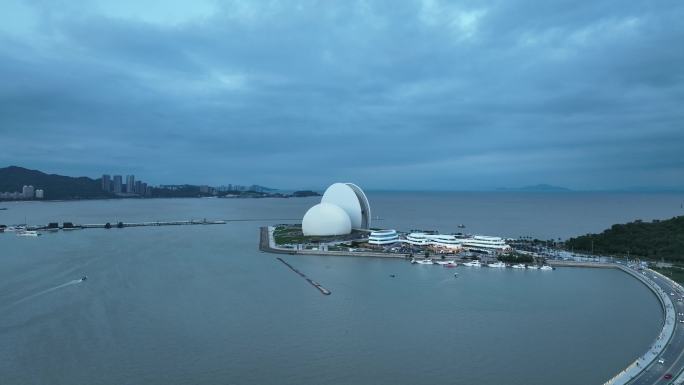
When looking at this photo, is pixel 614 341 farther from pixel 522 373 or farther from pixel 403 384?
pixel 403 384

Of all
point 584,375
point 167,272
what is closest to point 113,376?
point 584,375

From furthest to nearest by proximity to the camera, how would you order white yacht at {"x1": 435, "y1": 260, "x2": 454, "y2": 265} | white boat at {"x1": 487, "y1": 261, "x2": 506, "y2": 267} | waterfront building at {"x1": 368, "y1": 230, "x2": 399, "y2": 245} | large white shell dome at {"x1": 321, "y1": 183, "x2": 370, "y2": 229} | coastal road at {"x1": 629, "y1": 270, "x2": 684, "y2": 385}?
large white shell dome at {"x1": 321, "y1": 183, "x2": 370, "y2": 229}, waterfront building at {"x1": 368, "y1": 230, "x2": 399, "y2": 245}, white yacht at {"x1": 435, "y1": 260, "x2": 454, "y2": 265}, white boat at {"x1": 487, "y1": 261, "x2": 506, "y2": 267}, coastal road at {"x1": 629, "y1": 270, "x2": 684, "y2": 385}

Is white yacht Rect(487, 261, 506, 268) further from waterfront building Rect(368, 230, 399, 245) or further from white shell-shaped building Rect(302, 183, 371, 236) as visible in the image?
white shell-shaped building Rect(302, 183, 371, 236)

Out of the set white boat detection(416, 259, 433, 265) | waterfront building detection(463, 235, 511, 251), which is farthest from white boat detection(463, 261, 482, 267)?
waterfront building detection(463, 235, 511, 251)

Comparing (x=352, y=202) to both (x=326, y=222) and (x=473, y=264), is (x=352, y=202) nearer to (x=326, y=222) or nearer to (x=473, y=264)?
(x=326, y=222)

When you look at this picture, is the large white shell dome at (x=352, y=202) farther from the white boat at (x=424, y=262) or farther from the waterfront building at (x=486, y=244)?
the white boat at (x=424, y=262)

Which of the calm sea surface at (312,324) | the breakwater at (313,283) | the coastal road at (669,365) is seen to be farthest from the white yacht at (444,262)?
the coastal road at (669,365)

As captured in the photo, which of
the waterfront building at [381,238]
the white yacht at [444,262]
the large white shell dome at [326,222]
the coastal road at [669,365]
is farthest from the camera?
the large white shell dome at [326,222]

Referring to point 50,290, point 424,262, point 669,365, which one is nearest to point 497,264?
point 424,262
